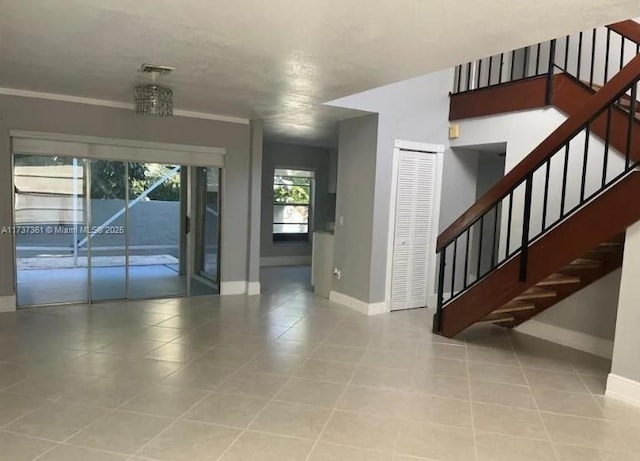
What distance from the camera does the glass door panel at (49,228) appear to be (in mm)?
5273

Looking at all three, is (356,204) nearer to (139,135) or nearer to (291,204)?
(139,135)

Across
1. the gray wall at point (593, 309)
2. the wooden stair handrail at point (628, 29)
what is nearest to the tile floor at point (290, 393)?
the gray wall at point (593, 309)

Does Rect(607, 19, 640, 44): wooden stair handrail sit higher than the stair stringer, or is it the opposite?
Rect(607, 19, 640, 44): wooden stair handrail

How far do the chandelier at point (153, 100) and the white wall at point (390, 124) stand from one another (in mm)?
2062

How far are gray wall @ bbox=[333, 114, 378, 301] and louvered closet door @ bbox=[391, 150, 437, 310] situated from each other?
14.5 inches

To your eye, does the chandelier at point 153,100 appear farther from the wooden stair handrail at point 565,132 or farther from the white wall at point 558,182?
the white wall at point 558,182

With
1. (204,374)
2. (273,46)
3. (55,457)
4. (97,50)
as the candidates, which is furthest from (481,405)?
(97,50)

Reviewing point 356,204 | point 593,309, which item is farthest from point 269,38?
point 593,309

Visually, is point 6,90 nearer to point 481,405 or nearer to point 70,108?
point 70,108

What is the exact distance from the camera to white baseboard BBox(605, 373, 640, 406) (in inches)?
129

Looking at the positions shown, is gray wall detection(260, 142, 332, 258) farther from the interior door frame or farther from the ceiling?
the ceiling

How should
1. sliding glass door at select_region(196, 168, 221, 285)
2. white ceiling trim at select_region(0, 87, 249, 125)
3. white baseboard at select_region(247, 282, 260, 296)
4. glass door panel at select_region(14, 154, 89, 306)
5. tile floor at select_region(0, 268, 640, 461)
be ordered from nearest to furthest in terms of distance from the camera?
tile floor at select_region(0, 268, 640, 461), white ceiling trim at select_region(0, 87, 249, 125), glass door panel at select_region(14, 154, 89, 306), sliding glass door at select_region(196, 168, 221, 285), white baseboard at select_region(247, 282, 260, 296)

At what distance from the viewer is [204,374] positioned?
11.7 ft

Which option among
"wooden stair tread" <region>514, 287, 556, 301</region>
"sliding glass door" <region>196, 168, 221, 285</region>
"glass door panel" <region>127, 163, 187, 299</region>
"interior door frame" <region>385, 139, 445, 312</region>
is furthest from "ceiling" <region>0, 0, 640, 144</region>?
"wooden stair tread" <region>514, 287, 556, 301</region>
